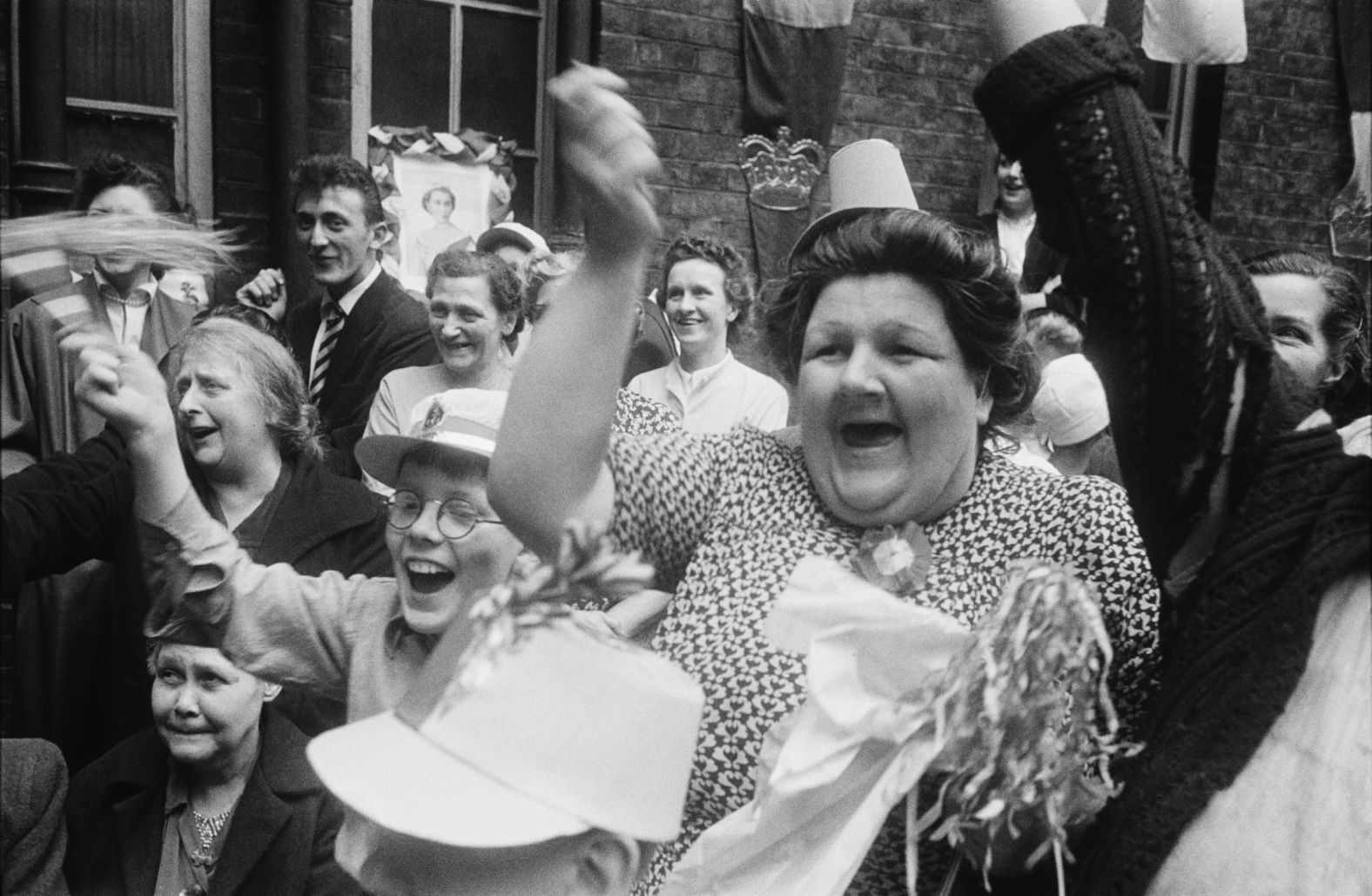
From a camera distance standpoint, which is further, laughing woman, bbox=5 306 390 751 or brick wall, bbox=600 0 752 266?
brick wall, bbox=600 0 752 266

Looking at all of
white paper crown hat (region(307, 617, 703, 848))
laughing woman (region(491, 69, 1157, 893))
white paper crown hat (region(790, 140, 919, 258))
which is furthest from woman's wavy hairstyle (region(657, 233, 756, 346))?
white paper crown hat (region(307, 617, 703, 848))

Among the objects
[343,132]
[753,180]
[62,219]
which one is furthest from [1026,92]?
[753,180]

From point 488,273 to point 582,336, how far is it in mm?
2728

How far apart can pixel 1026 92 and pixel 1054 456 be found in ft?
10.3

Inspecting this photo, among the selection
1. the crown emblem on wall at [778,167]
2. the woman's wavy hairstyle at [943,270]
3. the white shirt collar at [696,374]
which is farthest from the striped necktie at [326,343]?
the woman's wavy hairstyle at [943,270]

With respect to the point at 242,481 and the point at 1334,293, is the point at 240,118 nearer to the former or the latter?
the point at 242,481

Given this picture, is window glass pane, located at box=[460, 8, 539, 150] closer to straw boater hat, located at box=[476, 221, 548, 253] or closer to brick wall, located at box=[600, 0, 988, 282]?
brick wall, located at box=[600, 0, 988, 282]

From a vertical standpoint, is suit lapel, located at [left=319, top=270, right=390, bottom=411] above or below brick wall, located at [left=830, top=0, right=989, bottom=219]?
below

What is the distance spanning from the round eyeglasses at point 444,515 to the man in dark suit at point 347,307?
188 cm

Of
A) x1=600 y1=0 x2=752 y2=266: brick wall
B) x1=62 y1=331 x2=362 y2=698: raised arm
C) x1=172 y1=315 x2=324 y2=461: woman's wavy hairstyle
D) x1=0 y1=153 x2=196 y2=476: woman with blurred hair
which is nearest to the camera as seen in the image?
x1=62 y1=331 x2=362 y2=698: raised arm

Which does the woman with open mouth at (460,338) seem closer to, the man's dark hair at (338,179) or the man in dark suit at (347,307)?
the man in dark suit at (347,307)

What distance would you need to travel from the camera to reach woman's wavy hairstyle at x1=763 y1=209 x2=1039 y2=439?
1993mm

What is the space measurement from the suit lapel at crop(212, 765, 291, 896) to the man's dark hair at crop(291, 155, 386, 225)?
2319 mm

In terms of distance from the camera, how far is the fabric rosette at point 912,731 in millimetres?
1573
